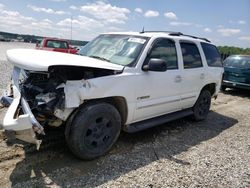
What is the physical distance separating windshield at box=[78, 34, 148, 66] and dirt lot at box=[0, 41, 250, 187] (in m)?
1.46

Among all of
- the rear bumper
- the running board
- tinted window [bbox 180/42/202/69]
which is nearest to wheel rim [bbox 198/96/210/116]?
the running board

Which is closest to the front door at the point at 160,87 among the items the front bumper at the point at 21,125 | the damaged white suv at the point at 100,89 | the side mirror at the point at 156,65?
the damaged white suv at the point at 100,89

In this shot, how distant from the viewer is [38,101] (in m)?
3.59

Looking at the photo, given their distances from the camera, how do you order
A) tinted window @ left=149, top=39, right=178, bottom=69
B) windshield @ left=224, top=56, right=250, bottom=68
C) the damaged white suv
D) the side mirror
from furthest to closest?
1. windshield @ left=224, top=56, right=250, bottom=68
2. tinted window @ left=149, top=39, right=178, bottom=69
3. the side mirror
4. the damaged white suv

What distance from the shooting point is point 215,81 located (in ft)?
22.3

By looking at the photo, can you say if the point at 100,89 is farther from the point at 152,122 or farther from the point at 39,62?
the point at 152,122

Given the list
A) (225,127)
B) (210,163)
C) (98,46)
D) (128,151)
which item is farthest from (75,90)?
(225,127)

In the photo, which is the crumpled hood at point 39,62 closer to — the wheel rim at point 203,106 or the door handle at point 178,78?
the door handle at point 178,78

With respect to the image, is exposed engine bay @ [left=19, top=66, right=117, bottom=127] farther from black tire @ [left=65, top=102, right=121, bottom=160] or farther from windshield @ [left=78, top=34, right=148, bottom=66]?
windshield @ [left=78, top=34, right=148, bottom=66]

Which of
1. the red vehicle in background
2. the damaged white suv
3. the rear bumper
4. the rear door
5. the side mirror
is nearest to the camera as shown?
the damaged white suv

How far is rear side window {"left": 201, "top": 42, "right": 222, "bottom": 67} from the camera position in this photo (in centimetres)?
648

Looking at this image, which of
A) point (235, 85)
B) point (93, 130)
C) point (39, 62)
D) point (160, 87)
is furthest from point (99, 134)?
point (235, 85)

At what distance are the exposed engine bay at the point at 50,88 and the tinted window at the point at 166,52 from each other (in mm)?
1072

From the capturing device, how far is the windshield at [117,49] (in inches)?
178
